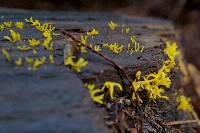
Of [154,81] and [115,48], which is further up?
[115,48]

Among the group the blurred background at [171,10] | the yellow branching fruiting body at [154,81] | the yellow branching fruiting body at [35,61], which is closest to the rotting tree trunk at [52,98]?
the yellow branching fruiting body at [35,61]

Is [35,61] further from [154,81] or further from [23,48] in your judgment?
[154,81]

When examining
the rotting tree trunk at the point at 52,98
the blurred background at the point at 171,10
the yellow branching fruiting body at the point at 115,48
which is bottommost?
the rotting tree trunk at the point at 52,98

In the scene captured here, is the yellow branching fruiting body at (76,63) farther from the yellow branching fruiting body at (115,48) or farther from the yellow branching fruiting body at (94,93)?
the yellow branching fruiting body at (115,48)

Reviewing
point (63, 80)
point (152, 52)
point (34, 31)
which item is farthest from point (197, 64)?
point (63, 80)

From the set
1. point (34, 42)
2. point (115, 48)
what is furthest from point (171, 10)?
point (34, 42)

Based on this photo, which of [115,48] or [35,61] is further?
[115,48]

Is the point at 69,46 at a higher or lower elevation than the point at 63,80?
higher

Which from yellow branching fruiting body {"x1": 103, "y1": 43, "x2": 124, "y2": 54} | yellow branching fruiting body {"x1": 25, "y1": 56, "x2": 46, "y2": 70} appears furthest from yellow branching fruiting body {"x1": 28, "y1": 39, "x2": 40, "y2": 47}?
yellow branching fruiting body {"x1": 103, "y1": 43, "x2": 124, "y2": 54}

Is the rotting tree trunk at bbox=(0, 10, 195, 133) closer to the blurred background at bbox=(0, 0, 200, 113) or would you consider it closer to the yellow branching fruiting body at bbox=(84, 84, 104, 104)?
the yellow branching fruiting body at bbox=(84, 84, 104, 104)

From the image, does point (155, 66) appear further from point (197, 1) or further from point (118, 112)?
point (197, 1)

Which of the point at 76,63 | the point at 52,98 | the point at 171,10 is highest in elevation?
the point at 171,10
